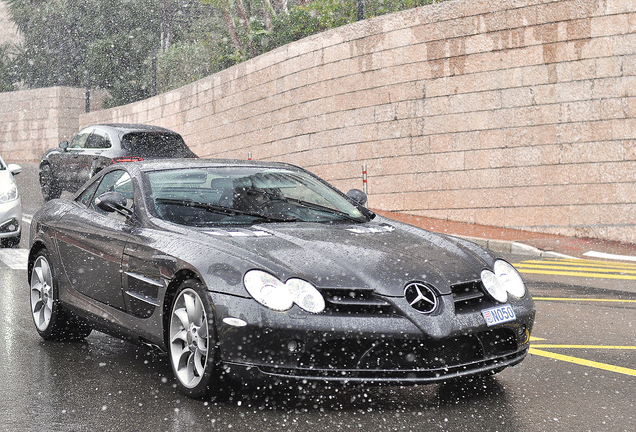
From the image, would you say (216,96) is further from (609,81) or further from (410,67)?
(609,81)

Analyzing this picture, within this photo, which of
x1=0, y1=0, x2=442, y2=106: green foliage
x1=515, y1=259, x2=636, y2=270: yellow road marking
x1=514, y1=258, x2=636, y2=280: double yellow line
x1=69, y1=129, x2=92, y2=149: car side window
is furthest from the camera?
x1=0, y1=0, x2=442, y2=106: green foliage

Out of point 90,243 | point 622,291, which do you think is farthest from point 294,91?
point 90,243

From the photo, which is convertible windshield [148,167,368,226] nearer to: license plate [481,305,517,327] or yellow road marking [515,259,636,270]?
license plate [481,305,517,327]

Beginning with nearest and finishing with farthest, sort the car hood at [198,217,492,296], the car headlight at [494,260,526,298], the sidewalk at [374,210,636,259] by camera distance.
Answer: the car hood at [198,217,492,296]
the car headlight at [494,260,526,298]
the sidewalk at [374,210,636,259]

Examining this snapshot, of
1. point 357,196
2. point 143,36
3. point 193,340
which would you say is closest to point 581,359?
point 357,196

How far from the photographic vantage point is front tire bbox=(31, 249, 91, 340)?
6.31 metres

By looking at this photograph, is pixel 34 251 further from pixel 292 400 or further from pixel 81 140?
pixel 81 140

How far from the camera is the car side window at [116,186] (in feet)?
19.3

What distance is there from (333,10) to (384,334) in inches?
767

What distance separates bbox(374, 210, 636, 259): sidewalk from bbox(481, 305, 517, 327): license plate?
343 inches

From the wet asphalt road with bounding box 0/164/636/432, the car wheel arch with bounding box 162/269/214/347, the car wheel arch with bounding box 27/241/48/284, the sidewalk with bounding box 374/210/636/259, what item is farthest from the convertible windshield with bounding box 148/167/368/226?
the sidewalk with bounding box 374/210/636/259

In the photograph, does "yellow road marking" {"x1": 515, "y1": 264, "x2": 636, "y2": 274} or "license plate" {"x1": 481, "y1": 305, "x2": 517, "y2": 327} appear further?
"yellow road marking" {"x1": 515, "y1": 264, "x2": 636, "y2": 274}

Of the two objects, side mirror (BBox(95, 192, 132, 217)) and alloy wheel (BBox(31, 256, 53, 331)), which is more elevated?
side mirror (BBox(95, 192, 132, 217))

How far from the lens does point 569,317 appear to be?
7.71m
